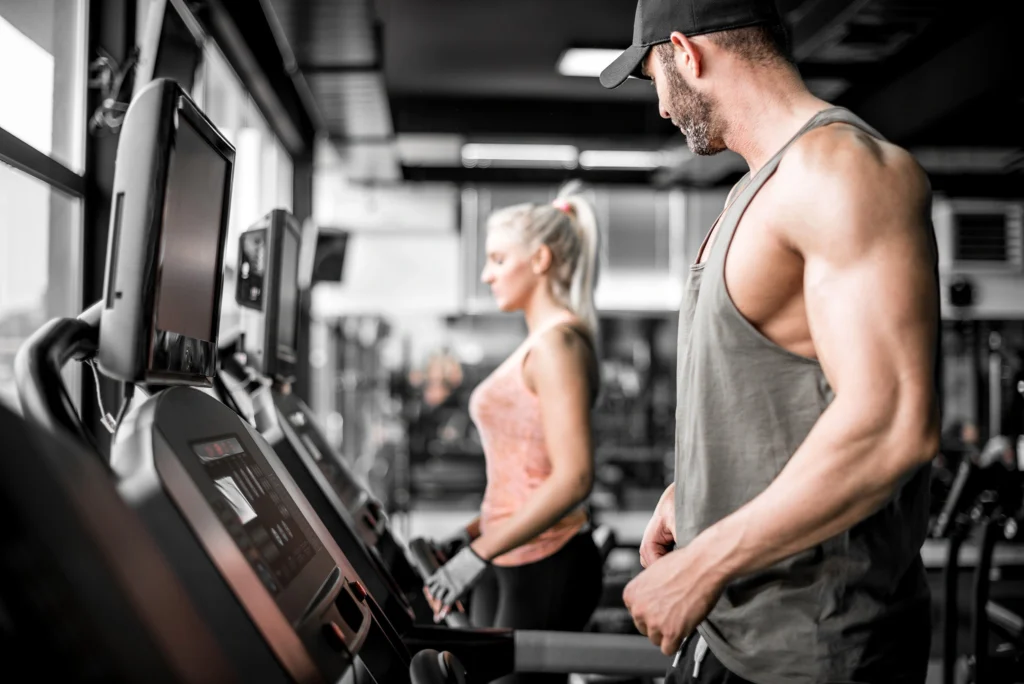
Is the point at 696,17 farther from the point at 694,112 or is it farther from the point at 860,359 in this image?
the point at 860,359

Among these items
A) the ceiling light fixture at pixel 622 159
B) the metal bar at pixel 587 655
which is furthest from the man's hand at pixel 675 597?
the ceiling light fixture at pixel 622 159

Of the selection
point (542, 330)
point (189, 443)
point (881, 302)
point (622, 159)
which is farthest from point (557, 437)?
point (622, 159)

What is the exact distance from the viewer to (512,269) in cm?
221

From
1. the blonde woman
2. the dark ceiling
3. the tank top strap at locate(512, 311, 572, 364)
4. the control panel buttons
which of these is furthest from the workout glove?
the dark ceiling

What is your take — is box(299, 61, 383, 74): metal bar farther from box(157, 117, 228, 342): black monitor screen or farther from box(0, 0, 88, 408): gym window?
box(157, 117, 228, 342): black monitor screen

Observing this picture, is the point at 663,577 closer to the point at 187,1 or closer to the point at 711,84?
the point at 711,84

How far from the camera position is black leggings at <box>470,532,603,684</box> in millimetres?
1997

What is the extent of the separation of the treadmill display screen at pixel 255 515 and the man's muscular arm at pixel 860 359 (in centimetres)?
47

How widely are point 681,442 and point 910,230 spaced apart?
0.41 meters

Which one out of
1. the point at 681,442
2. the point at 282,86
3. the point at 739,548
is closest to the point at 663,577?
the point at 739,548

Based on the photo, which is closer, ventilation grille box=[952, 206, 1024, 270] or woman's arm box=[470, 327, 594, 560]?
woman's arm box=[470, 327, 594, 560]

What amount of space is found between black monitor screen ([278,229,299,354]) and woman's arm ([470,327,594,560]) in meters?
0.56

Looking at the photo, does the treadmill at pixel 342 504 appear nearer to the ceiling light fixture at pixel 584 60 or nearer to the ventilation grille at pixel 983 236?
the ceiling light fixture at pixel 584 60

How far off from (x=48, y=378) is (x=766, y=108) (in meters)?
0.91
